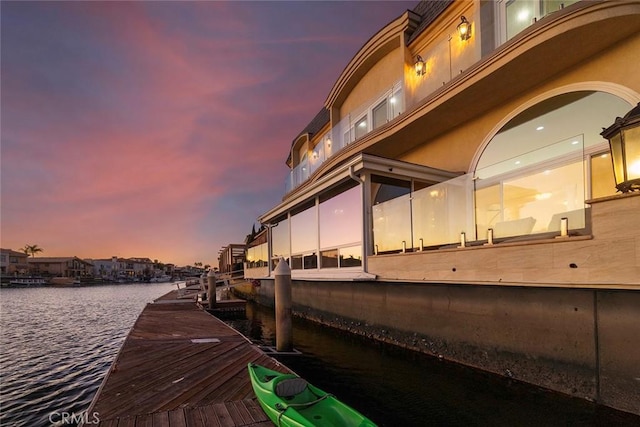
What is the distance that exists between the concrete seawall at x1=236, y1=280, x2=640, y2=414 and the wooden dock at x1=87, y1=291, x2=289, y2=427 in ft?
13.8

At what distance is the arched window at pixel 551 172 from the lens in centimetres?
665

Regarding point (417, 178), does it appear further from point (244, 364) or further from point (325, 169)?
point (244, 364)

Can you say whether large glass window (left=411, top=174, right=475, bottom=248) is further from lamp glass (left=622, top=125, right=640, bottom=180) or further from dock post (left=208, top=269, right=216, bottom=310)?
dock post (left=208, top=269, right=216, bottom=310)

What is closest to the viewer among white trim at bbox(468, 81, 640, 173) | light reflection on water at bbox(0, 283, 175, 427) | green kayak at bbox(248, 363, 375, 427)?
green kayak at bbox(248, 363, 375, 427)

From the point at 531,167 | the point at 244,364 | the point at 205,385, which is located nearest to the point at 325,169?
the point at 531,167

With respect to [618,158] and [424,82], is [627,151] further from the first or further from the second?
[424,82]

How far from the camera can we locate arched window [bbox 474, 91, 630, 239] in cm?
665

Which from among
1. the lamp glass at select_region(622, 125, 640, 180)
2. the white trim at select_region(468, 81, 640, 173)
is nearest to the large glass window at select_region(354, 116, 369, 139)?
the white trim at select_region(468, 81, 640, 173)

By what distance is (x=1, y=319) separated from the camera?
23703 millimetres

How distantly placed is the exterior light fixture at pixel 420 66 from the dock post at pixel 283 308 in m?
10.1

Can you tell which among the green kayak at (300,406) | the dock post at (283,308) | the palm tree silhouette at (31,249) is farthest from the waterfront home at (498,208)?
the palm tree silhouette at (31,249)

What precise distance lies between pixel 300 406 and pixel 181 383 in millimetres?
2668

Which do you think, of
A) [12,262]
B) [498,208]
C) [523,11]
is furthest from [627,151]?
[12,262]

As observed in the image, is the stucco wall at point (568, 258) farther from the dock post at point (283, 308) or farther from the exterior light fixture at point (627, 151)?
the dock post at point (283, 308)
